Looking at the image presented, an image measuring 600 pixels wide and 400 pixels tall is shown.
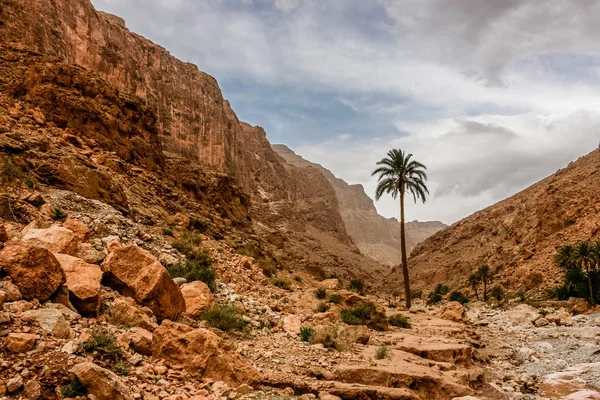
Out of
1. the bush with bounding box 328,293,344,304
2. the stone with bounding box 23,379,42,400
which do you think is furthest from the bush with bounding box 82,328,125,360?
the bush with bounding box 328,293,344,304

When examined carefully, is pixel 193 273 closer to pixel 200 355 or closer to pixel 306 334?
pixel 306 334

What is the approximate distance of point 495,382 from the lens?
10453mm

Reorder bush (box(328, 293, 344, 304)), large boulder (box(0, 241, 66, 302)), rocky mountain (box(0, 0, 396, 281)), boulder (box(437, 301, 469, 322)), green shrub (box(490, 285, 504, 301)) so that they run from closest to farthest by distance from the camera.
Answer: large boulder (box(0, 241, 66, 302)), bush (box(328, 293, 344, 304)), boulder (box(437, 301, 469, 322)), rocky mountain (box(0, 0, 396, 281)), green shrub (box(490, 285, 504, 301))

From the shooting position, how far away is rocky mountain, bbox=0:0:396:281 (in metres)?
29.3

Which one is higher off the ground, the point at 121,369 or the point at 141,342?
the point at 141,342

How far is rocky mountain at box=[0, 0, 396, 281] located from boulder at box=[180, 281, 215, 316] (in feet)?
25.9

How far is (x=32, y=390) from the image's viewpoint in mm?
4074

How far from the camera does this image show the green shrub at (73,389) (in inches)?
165

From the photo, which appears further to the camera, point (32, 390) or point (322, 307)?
point (322, 307)

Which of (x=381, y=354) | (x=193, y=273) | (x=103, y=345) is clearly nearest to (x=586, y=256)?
(x=381, y=354)

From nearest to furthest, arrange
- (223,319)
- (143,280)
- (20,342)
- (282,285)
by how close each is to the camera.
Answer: (20,342) → (143,280) → (223,319) → (282,285)

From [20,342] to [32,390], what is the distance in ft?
2.37

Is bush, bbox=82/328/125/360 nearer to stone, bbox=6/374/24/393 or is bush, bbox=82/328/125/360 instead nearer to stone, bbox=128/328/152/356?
stone, bbox=128/328/152/356

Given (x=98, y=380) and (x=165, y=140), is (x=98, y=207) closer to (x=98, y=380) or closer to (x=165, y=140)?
(x=98, y=380)
